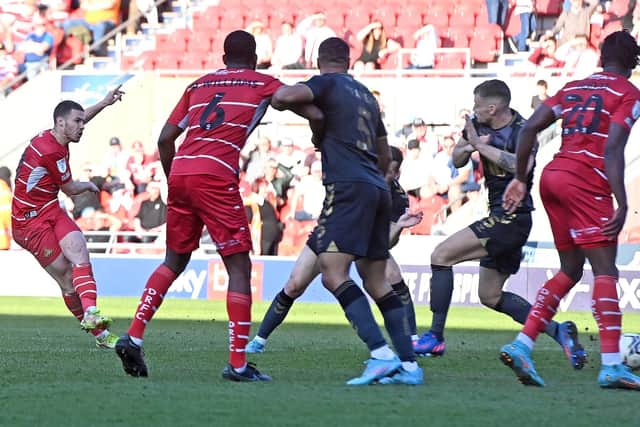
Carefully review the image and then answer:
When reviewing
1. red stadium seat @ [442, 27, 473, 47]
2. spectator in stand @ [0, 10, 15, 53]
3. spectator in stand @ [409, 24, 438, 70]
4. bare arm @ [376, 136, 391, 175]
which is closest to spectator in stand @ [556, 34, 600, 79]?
red stadium seat @ [442, 27, 473, 47]

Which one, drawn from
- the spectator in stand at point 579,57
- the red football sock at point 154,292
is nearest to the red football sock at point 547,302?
the red football sock at point 154,292

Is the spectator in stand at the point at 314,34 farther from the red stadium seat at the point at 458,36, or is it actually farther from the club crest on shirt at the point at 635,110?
the club crest on shirt at the point at 635,110

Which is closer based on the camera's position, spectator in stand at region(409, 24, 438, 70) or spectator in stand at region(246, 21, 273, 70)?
spectator in stand at region(409, 24, 438, 70)

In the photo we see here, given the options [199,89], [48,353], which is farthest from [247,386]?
[48,353]

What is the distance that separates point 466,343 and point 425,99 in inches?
487

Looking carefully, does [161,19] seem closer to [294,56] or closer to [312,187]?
[294,56]

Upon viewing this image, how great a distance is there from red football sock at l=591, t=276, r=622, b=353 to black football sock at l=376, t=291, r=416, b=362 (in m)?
1.25

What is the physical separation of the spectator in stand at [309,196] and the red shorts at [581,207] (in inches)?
549

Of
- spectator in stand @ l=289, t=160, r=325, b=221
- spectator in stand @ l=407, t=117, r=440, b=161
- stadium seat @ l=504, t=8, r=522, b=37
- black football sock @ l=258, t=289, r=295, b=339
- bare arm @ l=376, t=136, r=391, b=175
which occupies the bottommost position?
spectator in stand @ l=289, t=160, r=325, b=221

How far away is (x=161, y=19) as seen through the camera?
29.5 metres

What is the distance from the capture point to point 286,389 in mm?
8016

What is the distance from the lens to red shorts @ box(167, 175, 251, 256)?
8562mm

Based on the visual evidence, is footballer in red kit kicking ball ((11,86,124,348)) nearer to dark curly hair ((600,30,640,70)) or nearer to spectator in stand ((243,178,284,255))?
dark curly hair ((600,30,640,70))

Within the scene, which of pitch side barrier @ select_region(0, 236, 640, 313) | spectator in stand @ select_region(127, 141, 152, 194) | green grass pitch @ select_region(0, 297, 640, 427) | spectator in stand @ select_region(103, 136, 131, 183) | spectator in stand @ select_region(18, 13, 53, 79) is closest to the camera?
green grass pitch @ select_region(0, 297, 640, 427)
